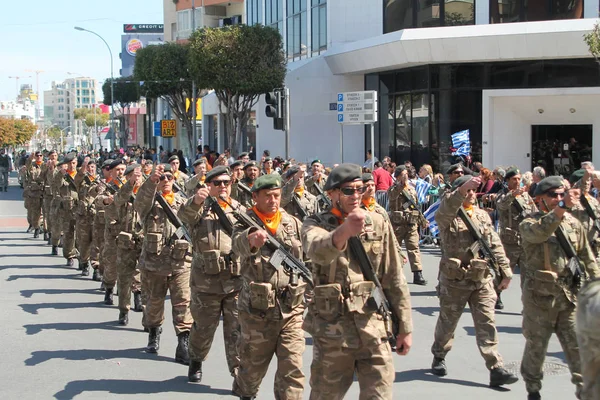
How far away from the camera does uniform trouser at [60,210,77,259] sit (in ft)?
49.8

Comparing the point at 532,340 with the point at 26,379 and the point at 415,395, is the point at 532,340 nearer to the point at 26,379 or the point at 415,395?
the point at 415,395

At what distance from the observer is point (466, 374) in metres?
8.04

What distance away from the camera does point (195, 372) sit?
7762 mm

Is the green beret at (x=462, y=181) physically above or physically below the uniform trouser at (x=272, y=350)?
above

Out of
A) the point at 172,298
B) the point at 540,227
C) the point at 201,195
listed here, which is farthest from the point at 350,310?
the point at 172,298

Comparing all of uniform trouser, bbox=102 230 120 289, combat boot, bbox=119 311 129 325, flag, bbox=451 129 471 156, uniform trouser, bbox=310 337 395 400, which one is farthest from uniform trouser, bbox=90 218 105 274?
flag, bbox=451 129 471 156

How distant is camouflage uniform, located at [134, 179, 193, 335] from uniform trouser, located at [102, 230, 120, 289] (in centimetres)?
213

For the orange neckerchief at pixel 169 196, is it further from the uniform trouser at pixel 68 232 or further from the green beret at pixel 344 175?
the uniform trouser at pixel 68 232

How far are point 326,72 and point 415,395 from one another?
2611 cm

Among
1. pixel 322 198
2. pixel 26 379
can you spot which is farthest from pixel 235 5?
pixel 26 379

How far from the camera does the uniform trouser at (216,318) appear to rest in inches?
289

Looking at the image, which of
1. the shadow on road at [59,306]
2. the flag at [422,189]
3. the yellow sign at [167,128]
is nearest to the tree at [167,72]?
the yellow sign at [167,128]

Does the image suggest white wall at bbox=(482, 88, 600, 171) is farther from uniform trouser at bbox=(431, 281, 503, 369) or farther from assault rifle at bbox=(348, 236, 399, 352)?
assault rifle at bbox=(348, 236, 399, 352)

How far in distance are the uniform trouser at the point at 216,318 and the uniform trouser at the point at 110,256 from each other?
145 inches
